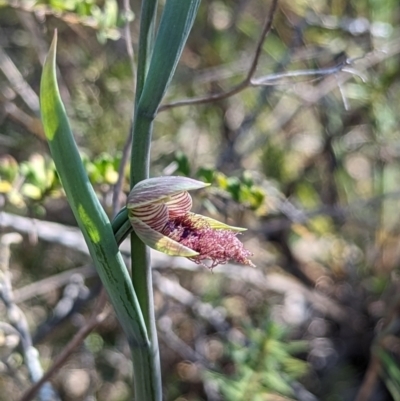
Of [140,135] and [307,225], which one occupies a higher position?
[140,135]

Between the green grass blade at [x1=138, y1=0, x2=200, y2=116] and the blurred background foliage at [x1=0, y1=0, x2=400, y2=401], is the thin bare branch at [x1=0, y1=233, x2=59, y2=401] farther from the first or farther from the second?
the green grass blade at [x1=138, y1=0, x2=200, y2=116]

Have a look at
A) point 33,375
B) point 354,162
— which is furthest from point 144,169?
point 354,162

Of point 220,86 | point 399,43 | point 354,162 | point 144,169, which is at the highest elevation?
point 144,169

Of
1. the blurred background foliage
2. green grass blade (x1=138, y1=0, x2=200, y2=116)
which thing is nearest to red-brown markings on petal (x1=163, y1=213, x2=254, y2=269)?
green grass blade (x1=138, y1=0, x2=200, y2=116)

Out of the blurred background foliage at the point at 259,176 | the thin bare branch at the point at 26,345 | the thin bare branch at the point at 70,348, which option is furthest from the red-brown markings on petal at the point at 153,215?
the blurred background foliage at the point at 259,176

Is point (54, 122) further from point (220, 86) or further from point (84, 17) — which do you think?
point (220, 86)

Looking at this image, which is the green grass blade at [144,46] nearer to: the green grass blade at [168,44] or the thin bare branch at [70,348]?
the green grass blade at [168,44]
